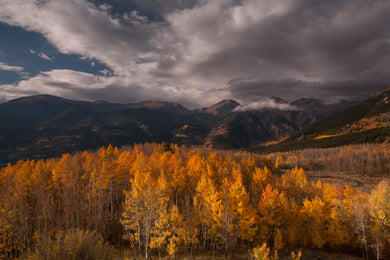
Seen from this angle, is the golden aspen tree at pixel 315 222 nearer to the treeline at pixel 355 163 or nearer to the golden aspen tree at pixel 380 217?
the golden aspen tree at pixel 380 217

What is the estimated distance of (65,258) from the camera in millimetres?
15922

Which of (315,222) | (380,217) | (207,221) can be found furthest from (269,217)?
(380,217)

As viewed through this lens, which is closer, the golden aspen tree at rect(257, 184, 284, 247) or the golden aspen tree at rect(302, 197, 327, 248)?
the golden aspen tree at rect(257, 184, 284, 247)

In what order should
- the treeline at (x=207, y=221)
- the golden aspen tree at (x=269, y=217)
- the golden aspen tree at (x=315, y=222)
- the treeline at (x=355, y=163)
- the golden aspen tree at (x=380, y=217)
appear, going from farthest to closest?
the treeline at (x=355, y=163) → the golden aspen tree at (x=315, y=222) → the golden aspen tree at (x=269, y=217) → the treeline at (x=207, y=221) → the golden aspen tree at (x=380, y=217)

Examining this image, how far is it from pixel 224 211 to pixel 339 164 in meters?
159

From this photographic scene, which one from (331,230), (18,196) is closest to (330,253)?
(331,230)

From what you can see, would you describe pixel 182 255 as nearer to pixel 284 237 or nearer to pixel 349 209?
pixel 284 237

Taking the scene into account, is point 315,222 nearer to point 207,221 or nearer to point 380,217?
point 380,217

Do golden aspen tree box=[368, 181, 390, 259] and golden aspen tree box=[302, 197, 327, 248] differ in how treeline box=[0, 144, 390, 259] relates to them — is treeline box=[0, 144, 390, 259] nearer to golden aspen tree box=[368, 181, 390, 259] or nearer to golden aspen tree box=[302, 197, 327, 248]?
golden aspen tree box=[302, 197, 327, 248]

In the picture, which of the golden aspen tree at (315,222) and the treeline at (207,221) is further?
the golden aspen tree at (315,222)

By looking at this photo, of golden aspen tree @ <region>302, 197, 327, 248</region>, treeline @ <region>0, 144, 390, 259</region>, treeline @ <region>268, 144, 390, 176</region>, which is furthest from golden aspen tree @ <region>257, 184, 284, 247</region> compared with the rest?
treeline @ <region>268, 144, 390, 176</region>

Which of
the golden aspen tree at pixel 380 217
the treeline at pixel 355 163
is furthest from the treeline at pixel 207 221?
the treeline at pixel 355 163

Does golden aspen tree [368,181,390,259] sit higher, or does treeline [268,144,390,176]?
golden aspen tree [368,181,390,259]

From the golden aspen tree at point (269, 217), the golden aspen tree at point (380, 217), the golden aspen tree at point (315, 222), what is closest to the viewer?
the golden aspen tree at point (380, 217)
